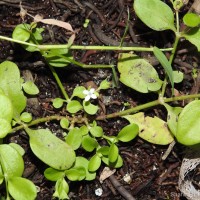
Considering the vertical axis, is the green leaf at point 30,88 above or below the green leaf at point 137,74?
below

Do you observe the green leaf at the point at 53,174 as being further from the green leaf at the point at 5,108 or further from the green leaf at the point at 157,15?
the green leaf at the point at 157,15

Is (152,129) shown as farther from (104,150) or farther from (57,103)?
(57,103)

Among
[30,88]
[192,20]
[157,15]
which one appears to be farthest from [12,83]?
[192,20]

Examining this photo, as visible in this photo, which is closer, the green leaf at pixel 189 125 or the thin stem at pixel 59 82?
the green leaf at pixel 189 125

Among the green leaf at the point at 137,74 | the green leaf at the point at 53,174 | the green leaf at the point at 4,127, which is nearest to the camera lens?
the green leaf at the point at 4,127

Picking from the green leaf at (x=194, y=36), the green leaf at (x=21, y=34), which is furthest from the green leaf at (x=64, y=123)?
the green leaf at (x=194, y=36)

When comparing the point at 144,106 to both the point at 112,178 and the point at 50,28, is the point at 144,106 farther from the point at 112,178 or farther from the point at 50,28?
the point at 50,28

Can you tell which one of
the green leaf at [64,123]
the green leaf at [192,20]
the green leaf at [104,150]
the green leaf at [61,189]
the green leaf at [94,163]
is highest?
the green leaf at [192,20]
